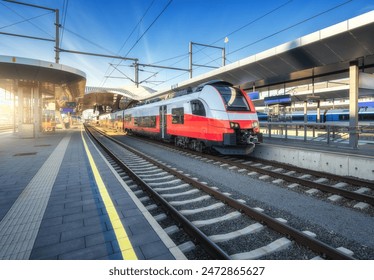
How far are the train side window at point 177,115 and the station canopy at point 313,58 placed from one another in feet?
12.9

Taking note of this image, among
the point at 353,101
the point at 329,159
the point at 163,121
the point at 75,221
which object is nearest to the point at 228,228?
the point at 75,221

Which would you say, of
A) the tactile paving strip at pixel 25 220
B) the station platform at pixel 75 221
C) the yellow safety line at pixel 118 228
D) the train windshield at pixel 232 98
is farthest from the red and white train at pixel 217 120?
the tactile paving strip at pixel 25 220

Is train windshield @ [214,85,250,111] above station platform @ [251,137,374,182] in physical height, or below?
above

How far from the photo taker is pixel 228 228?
359 cm

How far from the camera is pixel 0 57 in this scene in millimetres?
13578

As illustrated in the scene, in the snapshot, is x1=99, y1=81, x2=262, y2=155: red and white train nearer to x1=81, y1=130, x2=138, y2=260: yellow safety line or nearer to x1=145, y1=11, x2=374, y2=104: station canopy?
x1=145, y1=11, x2=374, y2=104: station canopy

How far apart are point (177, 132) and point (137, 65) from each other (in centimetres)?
722

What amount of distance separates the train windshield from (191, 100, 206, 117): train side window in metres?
0.99

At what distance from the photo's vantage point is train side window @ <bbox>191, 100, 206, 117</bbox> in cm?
961

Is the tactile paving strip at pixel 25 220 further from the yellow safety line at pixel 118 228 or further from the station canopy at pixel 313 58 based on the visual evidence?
the station canopy at pixel 313 58

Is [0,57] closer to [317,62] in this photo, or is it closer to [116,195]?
[116,195]

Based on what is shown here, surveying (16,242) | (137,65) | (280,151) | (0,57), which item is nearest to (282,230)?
(16,242)

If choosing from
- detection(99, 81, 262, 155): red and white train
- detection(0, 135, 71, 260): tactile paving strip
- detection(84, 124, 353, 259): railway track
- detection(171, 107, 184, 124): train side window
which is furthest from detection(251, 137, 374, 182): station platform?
detection(0, 135, 71, 260): tactile paving strip

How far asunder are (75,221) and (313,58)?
35.0ft
